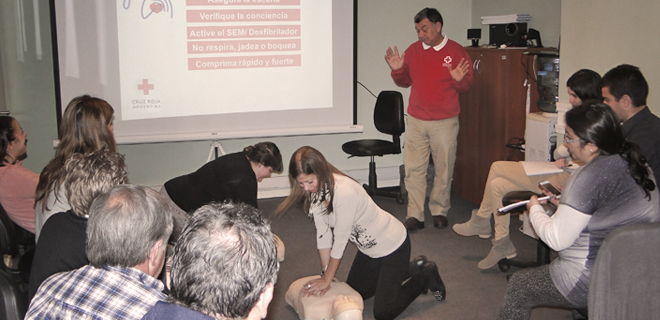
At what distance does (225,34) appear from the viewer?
4656mm

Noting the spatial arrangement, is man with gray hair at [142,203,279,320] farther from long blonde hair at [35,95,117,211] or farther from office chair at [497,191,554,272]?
office chair at [497,191,554,272]

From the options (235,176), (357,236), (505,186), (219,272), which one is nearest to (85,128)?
(235,176)

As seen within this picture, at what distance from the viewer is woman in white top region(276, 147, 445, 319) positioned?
8.51 feet

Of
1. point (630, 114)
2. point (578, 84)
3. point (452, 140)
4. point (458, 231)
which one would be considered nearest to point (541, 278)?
point (630, 114)

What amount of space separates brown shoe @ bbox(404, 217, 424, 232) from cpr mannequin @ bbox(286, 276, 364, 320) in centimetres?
151

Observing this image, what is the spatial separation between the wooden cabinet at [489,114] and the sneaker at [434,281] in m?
1.66

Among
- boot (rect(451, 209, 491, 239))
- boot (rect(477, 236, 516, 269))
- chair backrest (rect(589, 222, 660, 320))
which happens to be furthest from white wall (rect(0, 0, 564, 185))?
chair backrest (rect(589, 222, 660, 320))

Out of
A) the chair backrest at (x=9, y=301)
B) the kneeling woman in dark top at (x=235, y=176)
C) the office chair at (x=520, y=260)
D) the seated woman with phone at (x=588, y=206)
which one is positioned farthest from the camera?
the office chair at (x=520, y=260)

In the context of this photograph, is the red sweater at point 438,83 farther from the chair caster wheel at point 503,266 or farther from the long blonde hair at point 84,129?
the long blonde hair at point 84,129

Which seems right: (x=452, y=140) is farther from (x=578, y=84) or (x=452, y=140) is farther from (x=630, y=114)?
(x=630, y=114)

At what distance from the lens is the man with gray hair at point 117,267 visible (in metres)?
1.31

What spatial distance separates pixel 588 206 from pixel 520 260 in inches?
64.8

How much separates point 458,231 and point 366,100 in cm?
A: 186

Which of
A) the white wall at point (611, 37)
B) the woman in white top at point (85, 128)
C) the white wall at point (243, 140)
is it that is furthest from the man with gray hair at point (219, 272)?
the white wall at point (243, 140)
